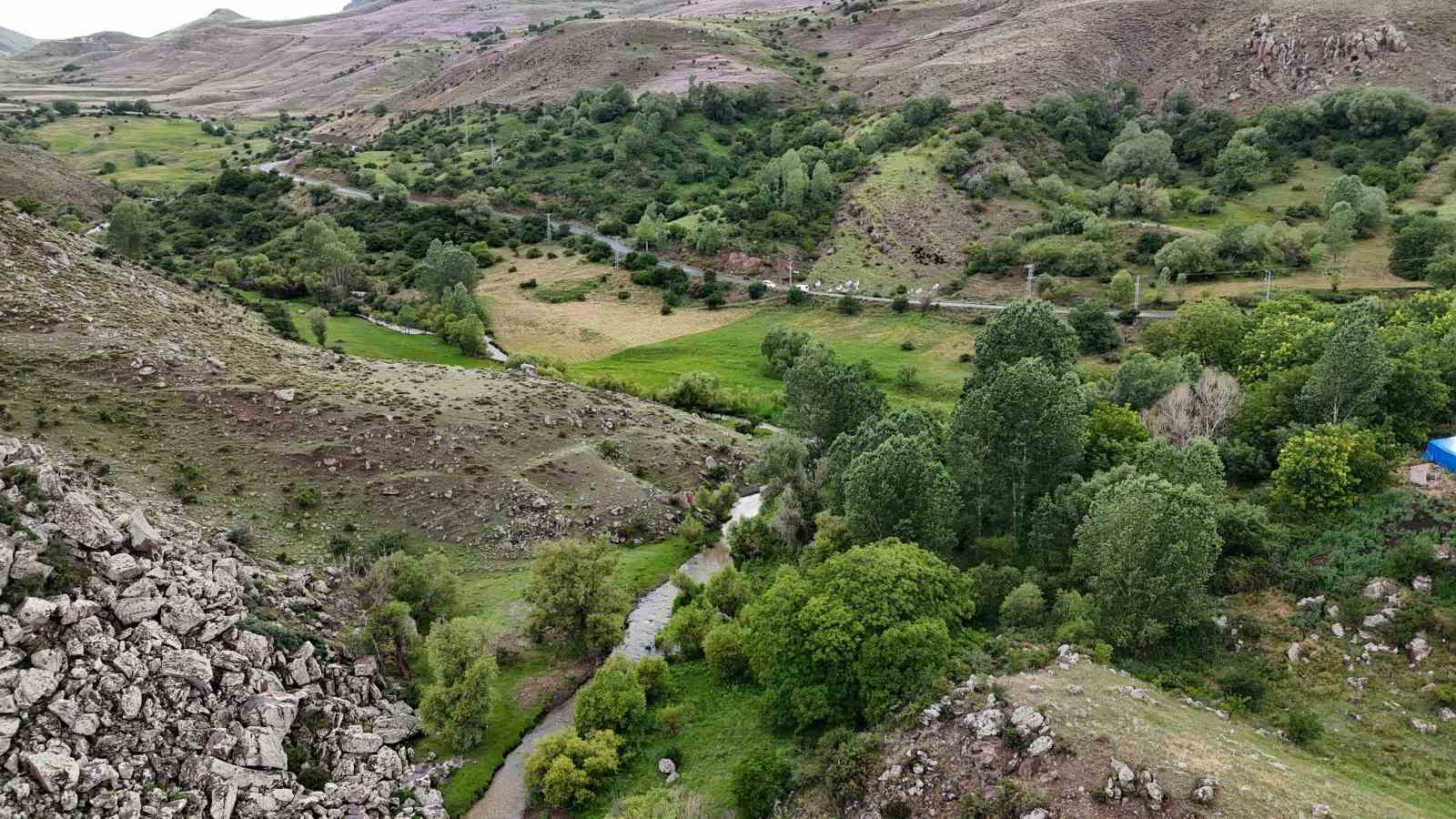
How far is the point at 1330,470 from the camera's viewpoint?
56094 mm

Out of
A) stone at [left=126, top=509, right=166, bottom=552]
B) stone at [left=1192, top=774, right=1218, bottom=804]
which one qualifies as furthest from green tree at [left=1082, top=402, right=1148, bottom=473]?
stone at [left=126, top=509, right=166, bottom=552]

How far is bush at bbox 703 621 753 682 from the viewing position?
5534cm

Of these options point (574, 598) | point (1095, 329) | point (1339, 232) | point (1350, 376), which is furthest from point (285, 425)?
point (1339, 232)

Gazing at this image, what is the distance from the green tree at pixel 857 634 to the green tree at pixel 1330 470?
24254 mm

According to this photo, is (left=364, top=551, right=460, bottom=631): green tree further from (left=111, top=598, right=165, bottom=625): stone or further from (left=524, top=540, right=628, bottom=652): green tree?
(left=111, top=598, right=165, bottom=625): stone

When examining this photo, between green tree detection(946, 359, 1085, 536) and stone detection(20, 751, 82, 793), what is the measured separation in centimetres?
5199

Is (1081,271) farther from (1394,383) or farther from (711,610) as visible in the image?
(711,610)

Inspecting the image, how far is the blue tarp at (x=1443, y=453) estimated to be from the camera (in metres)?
56.5

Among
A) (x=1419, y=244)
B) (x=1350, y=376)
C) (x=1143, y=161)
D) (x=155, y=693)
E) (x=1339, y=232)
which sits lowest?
(x=1419, y=244)

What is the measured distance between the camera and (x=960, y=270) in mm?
143250

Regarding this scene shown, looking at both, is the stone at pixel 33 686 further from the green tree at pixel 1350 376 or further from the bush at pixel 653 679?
the green tree at pixel 1350 376

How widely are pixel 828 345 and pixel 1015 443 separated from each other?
60.9 m

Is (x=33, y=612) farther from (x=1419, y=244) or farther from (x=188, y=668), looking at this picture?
(x=1419, y=244)

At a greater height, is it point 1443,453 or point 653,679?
point 1443,453
